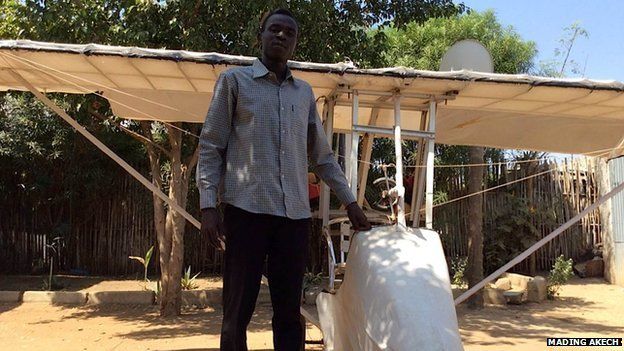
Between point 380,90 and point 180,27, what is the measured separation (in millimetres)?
4126

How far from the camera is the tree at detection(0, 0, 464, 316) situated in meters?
6.82

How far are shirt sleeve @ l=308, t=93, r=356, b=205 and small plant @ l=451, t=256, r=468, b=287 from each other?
8284 millimetres

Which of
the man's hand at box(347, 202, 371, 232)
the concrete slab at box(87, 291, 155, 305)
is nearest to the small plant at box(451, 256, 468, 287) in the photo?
the concrete slab at box(87, 291, 155, 305)

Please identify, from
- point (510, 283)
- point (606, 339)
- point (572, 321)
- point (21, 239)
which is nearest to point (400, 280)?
point (606, 339)

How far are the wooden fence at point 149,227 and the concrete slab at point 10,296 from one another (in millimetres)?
2071

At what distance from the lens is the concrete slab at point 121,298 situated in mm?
9219

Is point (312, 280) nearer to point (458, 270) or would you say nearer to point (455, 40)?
point (458, 270)

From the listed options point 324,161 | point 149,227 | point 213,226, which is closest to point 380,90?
point 324,161

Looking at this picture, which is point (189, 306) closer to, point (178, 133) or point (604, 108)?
point (178, 133)

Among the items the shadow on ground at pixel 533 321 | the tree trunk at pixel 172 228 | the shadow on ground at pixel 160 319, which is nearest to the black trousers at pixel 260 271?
the shadow on ground at pixel 533 321

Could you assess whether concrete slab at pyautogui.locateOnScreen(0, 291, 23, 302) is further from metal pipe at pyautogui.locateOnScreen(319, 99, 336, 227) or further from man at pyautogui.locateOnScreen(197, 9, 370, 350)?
man at pyautogui.locateOnScreen(197, 9, 370, 350)

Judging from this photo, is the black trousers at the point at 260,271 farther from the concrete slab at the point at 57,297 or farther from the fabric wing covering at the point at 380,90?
the concrete slab at the point at 57,297

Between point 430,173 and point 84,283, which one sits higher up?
point 430,173

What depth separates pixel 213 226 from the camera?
7.75 feet
